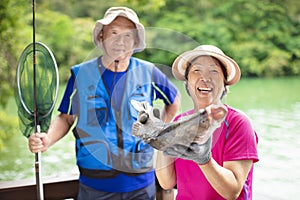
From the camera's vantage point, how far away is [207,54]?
3.90ft

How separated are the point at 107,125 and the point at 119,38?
343mm

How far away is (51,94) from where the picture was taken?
5.95ft

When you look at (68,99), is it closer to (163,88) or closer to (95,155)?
(95,155)

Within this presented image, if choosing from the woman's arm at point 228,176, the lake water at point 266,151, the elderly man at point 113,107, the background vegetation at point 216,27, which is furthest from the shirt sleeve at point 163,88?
the background vegetation at point 216,27

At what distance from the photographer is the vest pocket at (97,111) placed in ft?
5.57

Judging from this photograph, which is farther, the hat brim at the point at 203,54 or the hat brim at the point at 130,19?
the hat brim at the point at 130,19

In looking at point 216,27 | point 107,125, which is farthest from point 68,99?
point 216,27

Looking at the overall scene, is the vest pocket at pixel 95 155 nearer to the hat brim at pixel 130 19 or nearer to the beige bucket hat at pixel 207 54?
the hat brim at pixel 130 19

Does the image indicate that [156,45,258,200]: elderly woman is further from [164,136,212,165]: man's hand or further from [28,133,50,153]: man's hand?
[28,133,50,153]: man's hand

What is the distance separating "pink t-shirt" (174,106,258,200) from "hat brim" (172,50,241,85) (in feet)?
0.34

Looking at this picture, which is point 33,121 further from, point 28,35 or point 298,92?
point 298,92

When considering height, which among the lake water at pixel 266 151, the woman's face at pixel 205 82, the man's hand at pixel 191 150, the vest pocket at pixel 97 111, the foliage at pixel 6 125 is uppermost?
the woman's face at pixel 205 82

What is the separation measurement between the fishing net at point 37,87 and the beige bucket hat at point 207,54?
705mm

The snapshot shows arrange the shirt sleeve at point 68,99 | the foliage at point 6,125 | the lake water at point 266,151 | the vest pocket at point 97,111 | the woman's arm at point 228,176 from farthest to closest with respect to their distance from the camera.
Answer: the lake water at point 266,151 < the foliage at point 6,125 < the shirt sleeve at point 68,99 < the vest pocket at point 97,111 < the woman's arm at point 228,176
